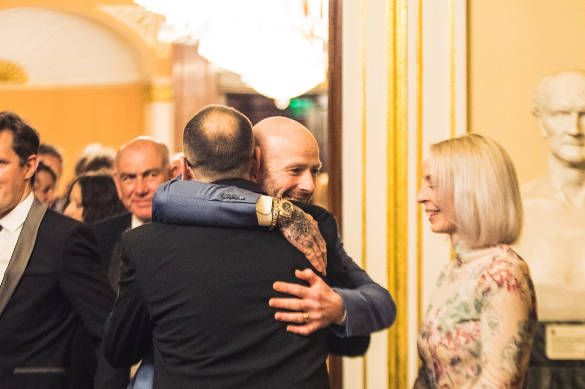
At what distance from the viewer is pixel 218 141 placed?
171cm

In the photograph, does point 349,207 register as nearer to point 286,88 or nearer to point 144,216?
point 144,216

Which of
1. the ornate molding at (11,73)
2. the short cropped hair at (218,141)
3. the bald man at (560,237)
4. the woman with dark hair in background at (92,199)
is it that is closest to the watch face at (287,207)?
the short cropped hair at (218,141)

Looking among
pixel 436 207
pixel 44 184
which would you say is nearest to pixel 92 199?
pixel 44 184

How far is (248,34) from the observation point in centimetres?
567

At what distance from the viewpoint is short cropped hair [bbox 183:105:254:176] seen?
5.63 feet

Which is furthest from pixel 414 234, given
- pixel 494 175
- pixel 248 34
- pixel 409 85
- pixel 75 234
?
pixel 248 34

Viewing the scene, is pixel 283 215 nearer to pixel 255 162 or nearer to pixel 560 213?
pixel 255 162

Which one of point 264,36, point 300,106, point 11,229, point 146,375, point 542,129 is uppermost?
point 300,106

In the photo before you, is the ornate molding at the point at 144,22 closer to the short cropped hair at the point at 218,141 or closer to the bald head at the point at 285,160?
the bald head at the point at 285,160

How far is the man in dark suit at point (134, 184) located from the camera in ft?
10.5

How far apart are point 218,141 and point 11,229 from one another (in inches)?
35.5

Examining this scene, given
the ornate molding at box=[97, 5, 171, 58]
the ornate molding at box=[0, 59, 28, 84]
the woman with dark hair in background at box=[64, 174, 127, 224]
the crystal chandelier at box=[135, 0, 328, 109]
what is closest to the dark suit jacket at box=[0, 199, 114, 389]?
the woman with dark hair in background at box=[64, 174, 127, 224]

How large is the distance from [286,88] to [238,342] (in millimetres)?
4524

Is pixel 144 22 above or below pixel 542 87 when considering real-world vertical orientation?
above
